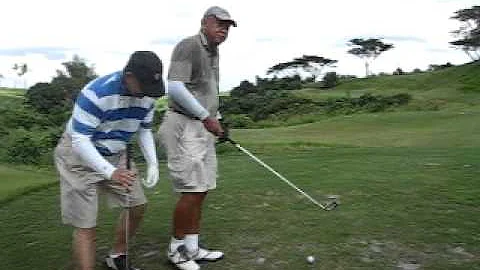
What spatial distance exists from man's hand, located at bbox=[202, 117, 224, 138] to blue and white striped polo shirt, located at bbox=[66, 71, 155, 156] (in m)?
0.50

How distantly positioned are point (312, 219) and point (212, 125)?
1981mm

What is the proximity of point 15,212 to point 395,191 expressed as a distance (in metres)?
4.56

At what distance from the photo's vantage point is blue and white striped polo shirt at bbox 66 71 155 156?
16.0ft

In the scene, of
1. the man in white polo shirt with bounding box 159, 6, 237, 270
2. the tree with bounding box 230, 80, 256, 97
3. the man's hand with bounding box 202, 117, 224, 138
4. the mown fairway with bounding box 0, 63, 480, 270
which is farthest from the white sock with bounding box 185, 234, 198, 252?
the tree with bounding box 230, 80, 256, 97

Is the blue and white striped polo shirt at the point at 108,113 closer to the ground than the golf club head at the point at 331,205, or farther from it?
Result: farther from it

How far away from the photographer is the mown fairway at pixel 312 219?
6055mm

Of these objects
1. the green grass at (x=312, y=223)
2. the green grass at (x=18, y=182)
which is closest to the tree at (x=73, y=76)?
the green grass at (x=18, y=182)

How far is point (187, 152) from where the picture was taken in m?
5.72

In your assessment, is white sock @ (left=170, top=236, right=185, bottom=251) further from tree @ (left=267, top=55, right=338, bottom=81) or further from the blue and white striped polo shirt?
tree @ (left=267, top=55, right=338, bottom=81)

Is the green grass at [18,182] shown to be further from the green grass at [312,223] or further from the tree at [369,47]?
the tree at [369,47]

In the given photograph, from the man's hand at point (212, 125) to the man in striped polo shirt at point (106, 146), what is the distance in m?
0.45

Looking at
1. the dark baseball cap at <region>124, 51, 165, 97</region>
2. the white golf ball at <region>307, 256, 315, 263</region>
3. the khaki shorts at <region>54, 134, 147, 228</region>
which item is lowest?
the white golf ball at <region>307, 256, 315, 263</region>

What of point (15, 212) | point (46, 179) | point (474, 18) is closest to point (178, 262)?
point (15, 212)

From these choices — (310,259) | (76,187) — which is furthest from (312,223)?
(76,187)
